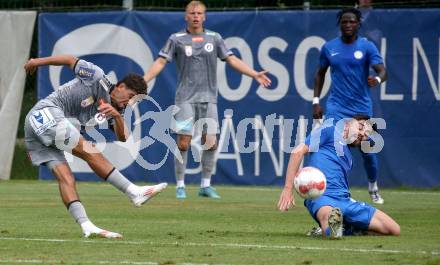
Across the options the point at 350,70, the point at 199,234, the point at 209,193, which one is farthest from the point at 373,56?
the point at 199,234

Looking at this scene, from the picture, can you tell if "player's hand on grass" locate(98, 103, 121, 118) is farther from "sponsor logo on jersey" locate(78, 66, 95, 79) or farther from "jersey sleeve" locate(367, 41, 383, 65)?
"jersey sleeve" locate(367, 41, 383, 65)

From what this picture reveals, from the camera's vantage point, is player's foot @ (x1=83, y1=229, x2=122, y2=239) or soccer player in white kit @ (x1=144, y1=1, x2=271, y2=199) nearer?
player's foot @ (x1=83, y1=229, x2=122, y2=239)

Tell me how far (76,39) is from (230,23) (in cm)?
254

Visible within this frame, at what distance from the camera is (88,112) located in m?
9.84

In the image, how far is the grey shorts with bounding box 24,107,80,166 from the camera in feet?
31.1

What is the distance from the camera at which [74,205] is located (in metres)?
9.30

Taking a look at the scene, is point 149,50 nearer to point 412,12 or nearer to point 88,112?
point 412,12

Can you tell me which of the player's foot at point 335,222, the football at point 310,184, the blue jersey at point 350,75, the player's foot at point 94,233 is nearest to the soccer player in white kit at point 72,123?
the player's foot at point 94,233

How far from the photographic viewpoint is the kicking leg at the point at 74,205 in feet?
30.2

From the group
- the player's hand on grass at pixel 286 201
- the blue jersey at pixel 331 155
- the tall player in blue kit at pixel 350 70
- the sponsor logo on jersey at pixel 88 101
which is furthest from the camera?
the tall player in blue kit at pixel 350 70

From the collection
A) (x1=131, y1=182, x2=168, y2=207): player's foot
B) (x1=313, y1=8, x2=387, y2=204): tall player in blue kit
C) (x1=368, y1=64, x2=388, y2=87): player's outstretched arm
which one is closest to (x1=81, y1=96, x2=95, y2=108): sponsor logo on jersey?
(x1=131, y1=182, x2=168, y2=207): player's foot

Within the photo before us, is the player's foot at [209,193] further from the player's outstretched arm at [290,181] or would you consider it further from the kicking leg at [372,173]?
the player's outstretched arm at [290,181]

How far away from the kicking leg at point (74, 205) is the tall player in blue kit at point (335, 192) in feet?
5.15

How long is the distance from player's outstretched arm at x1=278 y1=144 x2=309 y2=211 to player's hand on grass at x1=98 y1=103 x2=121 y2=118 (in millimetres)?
1573
